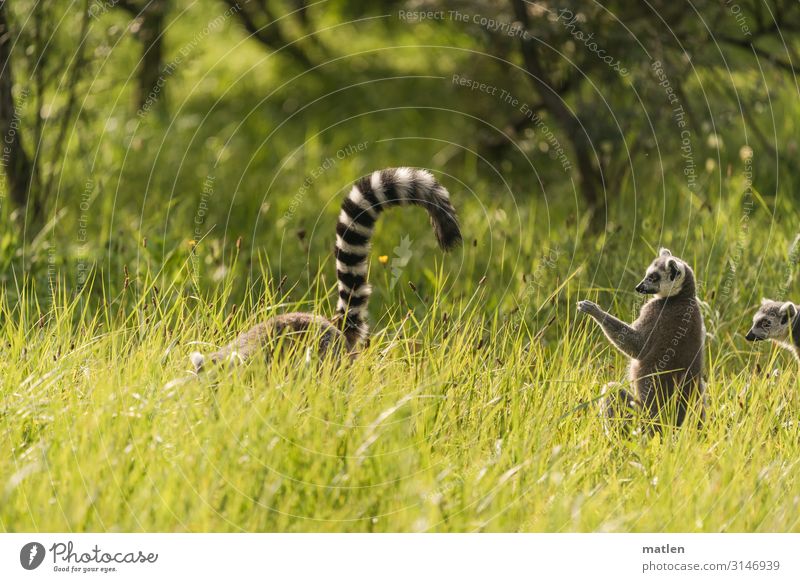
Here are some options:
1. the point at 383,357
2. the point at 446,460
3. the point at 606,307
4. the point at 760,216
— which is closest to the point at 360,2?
the point at 760,216

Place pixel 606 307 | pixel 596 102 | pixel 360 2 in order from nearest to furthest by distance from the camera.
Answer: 1. pixel 606 307
2. pixel 596 102
3. pixel 360 2

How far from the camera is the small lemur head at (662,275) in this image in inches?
182

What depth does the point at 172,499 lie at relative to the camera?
354cm

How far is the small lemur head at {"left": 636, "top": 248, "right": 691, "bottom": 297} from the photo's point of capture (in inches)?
182

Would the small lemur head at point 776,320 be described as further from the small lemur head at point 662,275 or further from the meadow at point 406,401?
the small lemur head at point 662,275

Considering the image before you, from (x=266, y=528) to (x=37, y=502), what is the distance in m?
0.90

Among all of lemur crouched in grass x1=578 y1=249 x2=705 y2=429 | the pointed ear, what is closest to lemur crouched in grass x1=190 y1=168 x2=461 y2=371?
lemur crouched in grass x1=578 y1=249 x2=705 y2=429

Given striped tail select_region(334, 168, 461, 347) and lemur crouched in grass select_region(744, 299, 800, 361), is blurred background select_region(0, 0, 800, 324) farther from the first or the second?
lemur crouched in grass select_region(744, 299, 800, 361)

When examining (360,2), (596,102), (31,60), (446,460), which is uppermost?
(360,2)

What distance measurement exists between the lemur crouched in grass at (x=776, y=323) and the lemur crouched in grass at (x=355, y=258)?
1.71 metres

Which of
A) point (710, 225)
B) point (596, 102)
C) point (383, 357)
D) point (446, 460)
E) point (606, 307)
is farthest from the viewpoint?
point (596, 102)

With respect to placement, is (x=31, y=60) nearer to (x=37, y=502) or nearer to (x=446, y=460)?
(x=37, y=502)

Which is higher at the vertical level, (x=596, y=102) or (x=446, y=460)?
(x=596, y=102)

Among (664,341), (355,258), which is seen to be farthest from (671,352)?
(355,258)
